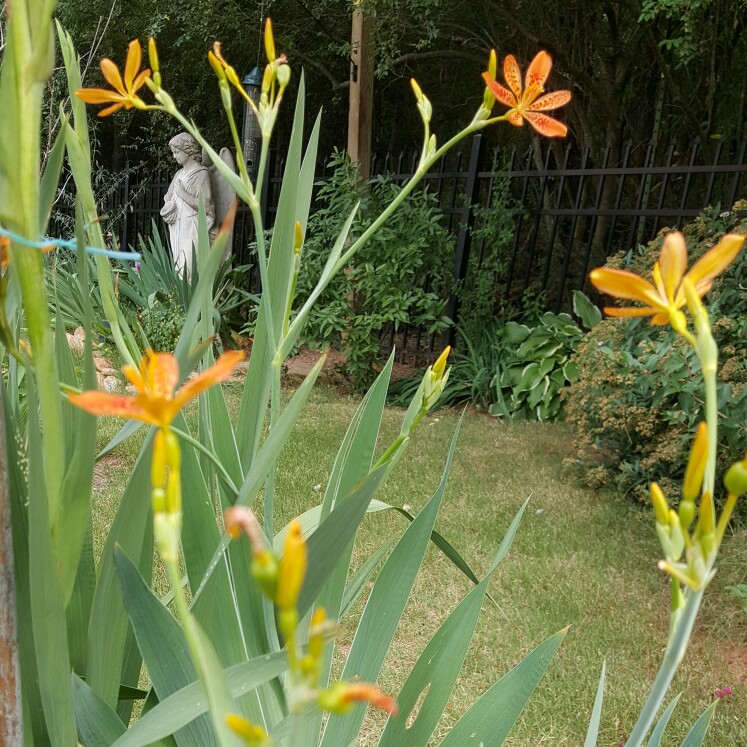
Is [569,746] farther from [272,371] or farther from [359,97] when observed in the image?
[359,97]

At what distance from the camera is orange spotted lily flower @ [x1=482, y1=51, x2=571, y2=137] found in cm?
68

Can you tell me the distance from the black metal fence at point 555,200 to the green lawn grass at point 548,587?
1.91 meters

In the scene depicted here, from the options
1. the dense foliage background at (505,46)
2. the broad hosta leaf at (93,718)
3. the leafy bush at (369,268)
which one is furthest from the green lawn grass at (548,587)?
the dense foliage background at (505,46)

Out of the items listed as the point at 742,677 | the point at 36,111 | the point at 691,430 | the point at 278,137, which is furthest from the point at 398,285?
the point at 278,137

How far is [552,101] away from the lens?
716mm

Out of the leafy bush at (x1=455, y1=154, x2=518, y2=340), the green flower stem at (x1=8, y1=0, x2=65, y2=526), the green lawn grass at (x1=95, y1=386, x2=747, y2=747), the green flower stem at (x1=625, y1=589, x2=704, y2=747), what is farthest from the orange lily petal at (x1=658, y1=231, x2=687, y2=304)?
the leafy bush at (x1=455, y1=154, x2=518, y2=340)

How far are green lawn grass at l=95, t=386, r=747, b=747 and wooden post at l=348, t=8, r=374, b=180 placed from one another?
2755 millimetres

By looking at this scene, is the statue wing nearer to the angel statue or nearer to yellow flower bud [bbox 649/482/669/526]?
the angel statue

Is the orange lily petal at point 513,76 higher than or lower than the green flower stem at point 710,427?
higher

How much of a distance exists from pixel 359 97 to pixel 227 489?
549cm

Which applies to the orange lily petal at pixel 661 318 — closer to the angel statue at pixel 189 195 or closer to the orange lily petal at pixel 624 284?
the orange lily petal at pixel 624 284

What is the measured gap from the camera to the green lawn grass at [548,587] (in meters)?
1.79

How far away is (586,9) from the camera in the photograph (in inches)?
260

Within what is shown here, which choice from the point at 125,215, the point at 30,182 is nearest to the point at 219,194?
the point at 125,215
